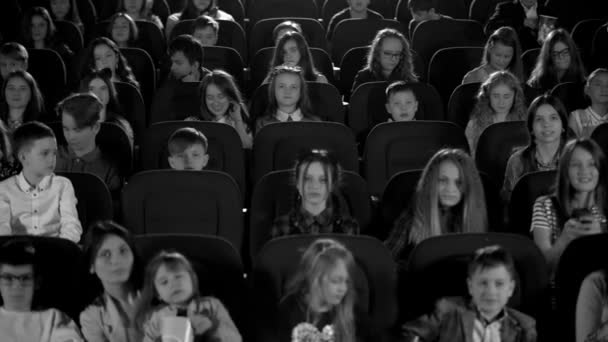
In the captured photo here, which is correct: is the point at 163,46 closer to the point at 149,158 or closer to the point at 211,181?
the point at 149,158

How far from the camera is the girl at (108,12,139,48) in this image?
6.20m

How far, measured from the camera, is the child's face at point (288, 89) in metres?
5.04

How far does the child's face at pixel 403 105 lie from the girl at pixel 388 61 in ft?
2.19

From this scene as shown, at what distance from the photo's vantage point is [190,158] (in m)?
4.27

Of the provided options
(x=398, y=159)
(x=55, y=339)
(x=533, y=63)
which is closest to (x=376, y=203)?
(x=398, y=159)

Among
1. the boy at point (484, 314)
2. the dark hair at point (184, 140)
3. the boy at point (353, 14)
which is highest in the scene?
the boy at point (353, 14)

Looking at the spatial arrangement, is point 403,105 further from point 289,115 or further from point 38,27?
→ point 38,27

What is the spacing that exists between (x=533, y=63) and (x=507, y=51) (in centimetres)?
31

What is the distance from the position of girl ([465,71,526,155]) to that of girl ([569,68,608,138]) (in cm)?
25

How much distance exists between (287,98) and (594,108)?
4.59 feet

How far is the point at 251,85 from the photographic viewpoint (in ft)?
19.4

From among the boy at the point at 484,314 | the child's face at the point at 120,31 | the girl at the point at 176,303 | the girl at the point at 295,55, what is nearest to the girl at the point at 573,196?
the boy at the point at 484,314

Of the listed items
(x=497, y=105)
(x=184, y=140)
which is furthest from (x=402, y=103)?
(x=184, y=140)

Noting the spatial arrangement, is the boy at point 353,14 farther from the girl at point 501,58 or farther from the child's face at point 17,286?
the child's face at point 17,286
